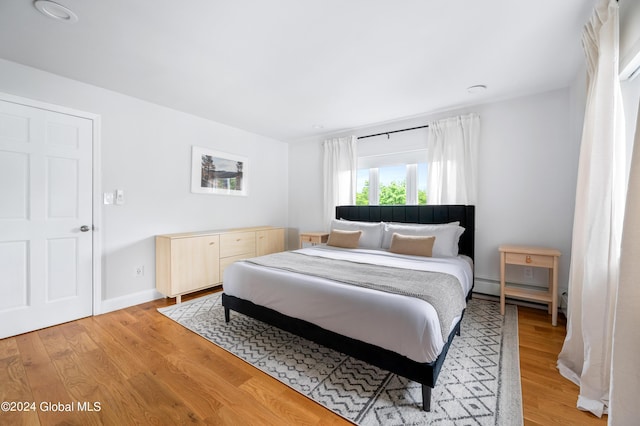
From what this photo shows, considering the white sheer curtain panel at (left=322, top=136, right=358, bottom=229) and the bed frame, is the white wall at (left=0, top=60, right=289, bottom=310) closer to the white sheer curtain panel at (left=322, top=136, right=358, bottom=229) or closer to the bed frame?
the bed frame

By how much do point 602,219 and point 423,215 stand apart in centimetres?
209

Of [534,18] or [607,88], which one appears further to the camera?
[534,18]

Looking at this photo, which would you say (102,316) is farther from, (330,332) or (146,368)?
(330,332)

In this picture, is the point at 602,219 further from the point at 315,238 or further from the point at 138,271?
the point at 138,271

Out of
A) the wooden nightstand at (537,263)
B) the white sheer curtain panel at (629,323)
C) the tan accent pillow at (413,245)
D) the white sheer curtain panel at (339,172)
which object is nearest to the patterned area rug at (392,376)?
the wooden nightstand at (537,263)

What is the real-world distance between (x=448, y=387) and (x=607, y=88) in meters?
2.18

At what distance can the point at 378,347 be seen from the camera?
5.46 ft

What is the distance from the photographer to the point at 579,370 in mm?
1825

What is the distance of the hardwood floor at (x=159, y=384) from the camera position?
1.49 metres

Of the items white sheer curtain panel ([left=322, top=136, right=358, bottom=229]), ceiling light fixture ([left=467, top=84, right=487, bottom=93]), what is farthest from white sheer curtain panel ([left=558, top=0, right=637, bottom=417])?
white sheer curtain panel ([left=322, top=136, right=358, bottom=229])

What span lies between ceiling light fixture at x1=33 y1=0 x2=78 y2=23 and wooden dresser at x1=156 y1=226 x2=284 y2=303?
6.90 ft

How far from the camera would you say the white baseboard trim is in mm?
2954

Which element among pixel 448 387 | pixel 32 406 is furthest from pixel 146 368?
pixel 448 387

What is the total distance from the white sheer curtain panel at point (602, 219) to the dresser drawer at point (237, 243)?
3664mm
